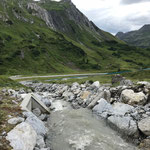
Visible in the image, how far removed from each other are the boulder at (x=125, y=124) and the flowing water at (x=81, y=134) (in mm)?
791

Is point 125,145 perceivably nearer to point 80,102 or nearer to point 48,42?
point 80,102

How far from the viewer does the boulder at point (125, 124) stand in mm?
14805

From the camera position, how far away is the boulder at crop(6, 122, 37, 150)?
393 inches

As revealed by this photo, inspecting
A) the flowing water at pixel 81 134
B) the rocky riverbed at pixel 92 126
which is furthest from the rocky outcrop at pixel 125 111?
the flowing water at pixel 81 134

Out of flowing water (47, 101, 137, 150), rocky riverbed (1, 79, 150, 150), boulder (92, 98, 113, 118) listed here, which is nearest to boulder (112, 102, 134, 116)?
rocky riverbed (1, 79, 150, 150)

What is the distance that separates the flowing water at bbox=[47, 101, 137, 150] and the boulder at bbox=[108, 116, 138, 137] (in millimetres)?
791

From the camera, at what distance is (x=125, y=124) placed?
1569cm

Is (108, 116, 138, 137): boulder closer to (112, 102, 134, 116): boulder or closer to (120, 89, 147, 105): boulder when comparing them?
(112, 102, 134, 116): boulder

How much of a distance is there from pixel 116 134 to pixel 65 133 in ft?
17.2

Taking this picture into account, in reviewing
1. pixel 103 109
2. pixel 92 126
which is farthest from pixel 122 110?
pixel 92 126

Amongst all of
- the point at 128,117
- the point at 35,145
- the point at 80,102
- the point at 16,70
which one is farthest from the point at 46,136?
the point at 16,70

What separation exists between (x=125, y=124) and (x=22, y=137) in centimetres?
1040

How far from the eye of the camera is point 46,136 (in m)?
14.4

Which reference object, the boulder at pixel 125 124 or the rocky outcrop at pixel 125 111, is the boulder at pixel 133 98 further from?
the boulder at pixel 125 124
